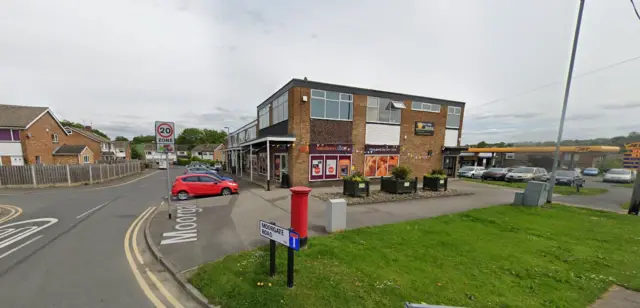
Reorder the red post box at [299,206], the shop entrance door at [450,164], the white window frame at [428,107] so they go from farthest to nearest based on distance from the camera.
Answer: the shop entrance door at [450,164]
the white window frame at [428,107]
the red post box at [299,206]

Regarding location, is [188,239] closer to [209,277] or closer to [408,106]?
[209,277]

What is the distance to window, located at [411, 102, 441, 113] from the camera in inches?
719

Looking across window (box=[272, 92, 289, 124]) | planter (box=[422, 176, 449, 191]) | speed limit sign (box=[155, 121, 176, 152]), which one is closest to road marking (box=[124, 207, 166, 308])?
speed limit sign (box=[155, 121, 176, 152])

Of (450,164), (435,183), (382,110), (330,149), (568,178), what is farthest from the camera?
(450,164)

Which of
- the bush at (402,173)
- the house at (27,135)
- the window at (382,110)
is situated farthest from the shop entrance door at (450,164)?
the house at (27,135)

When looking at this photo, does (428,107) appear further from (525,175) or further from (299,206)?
(299,206)

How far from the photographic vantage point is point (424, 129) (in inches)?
738

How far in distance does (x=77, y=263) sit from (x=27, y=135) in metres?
31.3

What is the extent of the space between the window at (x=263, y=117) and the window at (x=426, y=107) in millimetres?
12332

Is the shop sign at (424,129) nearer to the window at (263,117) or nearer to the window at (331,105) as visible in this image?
the window at (331,105)

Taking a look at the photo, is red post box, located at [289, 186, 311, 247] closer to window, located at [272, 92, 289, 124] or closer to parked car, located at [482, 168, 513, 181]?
window, located at [272, 92, 289, 124]

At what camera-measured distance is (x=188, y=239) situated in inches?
233

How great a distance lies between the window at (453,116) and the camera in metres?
20.2

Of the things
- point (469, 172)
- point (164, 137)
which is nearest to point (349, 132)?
point (164, 137)
